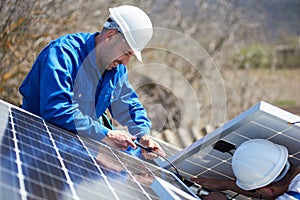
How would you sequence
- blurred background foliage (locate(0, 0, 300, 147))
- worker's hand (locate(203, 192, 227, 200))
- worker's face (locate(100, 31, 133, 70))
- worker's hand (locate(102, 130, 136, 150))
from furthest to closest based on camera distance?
blurred background foliage (locate(0, 0, 300, 147)) → worker's face (locate(100, 31, 133, 70)) → worker's hand (locate(102, 130, 136, 150)) → worker's hand (locate(203, 192, 227, 200))

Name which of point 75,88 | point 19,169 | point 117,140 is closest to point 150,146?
point 117,140

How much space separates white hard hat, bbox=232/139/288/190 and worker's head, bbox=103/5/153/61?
1.37 m

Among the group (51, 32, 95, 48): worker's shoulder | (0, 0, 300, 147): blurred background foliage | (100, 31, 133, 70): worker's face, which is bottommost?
(0, 0, 300, 147): blurred background foliage

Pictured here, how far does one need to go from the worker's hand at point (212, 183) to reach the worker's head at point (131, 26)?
118 cm

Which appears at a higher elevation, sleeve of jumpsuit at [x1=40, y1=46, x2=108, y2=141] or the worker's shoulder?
the worker's shoulder

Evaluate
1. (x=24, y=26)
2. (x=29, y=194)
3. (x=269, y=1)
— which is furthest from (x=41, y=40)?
(x=269, y=1)

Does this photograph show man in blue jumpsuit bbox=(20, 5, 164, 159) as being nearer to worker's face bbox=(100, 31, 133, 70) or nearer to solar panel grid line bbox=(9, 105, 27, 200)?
worker's face bbox=(100, 31, 133, 70)

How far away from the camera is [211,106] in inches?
468

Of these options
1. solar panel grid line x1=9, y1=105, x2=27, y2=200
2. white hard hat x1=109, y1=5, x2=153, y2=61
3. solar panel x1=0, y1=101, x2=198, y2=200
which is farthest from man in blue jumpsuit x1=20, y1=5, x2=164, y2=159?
solar panel grid line x1=9, y1=105, x2=27, y2=200

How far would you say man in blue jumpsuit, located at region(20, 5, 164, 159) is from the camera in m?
4.10

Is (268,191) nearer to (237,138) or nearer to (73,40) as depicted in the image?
(237,138)

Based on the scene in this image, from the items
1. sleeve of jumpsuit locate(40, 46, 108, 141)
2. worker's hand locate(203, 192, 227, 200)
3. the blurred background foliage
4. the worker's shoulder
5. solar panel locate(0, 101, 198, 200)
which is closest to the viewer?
solar panel locate(0, 101, 198, 200)

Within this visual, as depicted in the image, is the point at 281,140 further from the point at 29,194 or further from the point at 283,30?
the point at 283,30

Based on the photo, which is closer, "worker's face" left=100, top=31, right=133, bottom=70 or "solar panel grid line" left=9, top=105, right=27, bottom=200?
"solar panel grid line" left=9, top=105, right=27, bottom=200
